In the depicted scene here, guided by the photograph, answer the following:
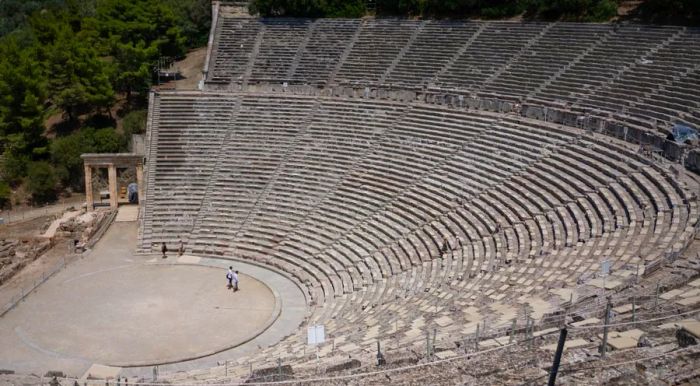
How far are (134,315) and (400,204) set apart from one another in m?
10.7

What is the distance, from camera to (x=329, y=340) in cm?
1694

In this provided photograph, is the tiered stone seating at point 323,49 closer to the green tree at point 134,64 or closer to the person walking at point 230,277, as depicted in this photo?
the green tree at point 134,64

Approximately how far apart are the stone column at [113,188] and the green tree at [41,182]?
4.93 meters

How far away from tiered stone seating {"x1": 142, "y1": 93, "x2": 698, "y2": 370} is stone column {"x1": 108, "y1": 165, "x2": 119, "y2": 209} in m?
1.67

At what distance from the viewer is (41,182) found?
35.6 m

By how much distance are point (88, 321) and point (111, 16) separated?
26267 mm

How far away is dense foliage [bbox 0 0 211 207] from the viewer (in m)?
36.9

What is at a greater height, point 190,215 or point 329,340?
point 329,340

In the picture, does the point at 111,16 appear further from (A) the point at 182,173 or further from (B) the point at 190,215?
(B) the point at 190,215

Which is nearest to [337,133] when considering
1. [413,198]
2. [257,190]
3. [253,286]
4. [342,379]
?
[257,190]

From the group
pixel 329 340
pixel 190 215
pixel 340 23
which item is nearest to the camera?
pixel 329 340

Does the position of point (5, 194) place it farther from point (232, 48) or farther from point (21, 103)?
point (232, 48)

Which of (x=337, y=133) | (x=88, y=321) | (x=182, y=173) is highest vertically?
(x=337, y=133)

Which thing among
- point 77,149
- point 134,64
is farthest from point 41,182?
point 134,64
